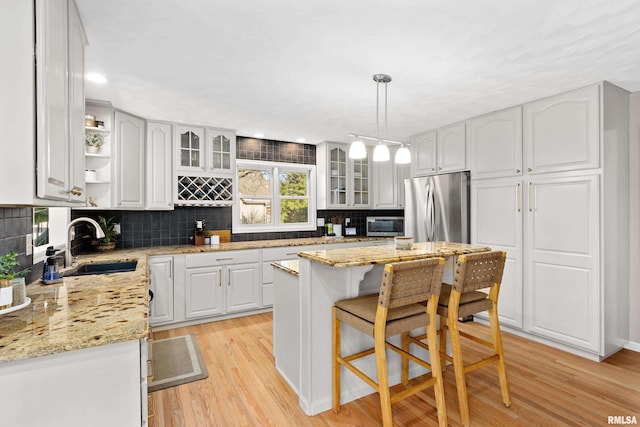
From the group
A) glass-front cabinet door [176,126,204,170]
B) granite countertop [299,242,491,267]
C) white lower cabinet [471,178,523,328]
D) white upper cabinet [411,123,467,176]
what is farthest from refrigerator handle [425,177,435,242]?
Answer: glass-front cabinet door [176,126,204,170]

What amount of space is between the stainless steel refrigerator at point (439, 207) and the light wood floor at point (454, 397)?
52.7 inches

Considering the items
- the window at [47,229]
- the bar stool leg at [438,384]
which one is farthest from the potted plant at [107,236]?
the bar stool leg at [438,384]

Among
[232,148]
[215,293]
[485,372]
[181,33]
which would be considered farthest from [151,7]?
[485,372]

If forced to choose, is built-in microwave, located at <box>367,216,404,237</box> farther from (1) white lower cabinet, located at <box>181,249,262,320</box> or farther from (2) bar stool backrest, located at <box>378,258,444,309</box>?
(2) bar stool backrest, located at <box>378,258,444,309</box>

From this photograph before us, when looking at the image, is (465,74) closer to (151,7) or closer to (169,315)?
(151,7)

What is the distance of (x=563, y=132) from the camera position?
2.95 m

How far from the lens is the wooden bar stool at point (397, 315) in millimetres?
1734

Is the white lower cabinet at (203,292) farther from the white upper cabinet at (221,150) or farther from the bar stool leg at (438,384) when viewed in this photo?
the bar stool leg at (438,384)

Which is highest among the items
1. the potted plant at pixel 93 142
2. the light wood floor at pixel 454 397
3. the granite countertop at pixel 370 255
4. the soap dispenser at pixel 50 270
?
the potted plant at pixel 93 142

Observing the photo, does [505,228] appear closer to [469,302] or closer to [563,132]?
[563,132]

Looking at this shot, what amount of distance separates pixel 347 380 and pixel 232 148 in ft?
10.0

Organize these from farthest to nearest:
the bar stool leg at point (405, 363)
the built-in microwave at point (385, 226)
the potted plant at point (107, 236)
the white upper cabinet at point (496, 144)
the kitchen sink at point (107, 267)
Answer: the built-in microwave at point (385, 226) → the potted plant at point (107, 236) → the white upper cabinet at point (496, 144) → the kitchen sink at point (107, 267) → the bar stool leg at point (405, 363)

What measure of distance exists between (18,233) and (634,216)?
476cm

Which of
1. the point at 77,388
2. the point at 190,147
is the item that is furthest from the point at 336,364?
the point at 190,147
